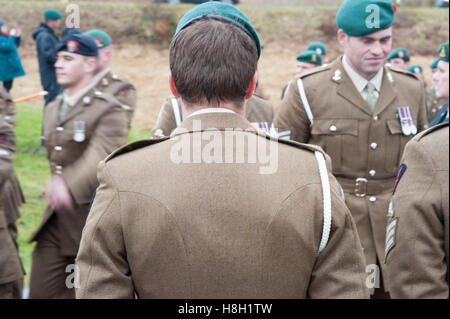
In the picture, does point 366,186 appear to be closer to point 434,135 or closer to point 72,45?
point 434,135

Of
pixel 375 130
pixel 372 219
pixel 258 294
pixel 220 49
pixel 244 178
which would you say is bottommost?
pixel 372 219

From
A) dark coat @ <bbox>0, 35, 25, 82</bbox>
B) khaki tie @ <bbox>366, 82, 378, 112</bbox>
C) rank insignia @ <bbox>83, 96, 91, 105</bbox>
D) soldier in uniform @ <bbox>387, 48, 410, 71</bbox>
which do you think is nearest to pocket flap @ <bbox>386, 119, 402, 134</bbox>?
khaki tie @ <bbox>366, 82, 378, 112</bbox>

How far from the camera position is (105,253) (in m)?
1.80

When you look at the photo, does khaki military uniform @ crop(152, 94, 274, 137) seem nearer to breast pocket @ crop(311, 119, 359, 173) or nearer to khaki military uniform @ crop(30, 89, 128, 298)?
khaki military uniform @ crop(30, 89, 128, 298)

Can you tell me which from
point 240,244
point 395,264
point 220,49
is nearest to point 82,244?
point 240,244

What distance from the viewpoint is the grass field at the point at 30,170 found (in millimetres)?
7055

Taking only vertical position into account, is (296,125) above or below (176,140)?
below

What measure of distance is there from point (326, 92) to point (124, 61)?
1372 centimetres

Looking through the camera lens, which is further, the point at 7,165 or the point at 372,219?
the point at 372,219

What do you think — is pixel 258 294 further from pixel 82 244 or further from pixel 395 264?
pixel 395 264

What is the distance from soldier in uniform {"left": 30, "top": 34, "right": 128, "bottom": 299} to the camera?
167 inches

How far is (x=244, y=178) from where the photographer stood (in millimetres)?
1791

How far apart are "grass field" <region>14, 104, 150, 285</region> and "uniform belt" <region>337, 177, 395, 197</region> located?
3.16 m

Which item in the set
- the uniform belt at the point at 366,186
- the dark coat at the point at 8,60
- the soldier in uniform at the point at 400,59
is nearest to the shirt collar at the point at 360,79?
the uniform belt at the point at 366,186
